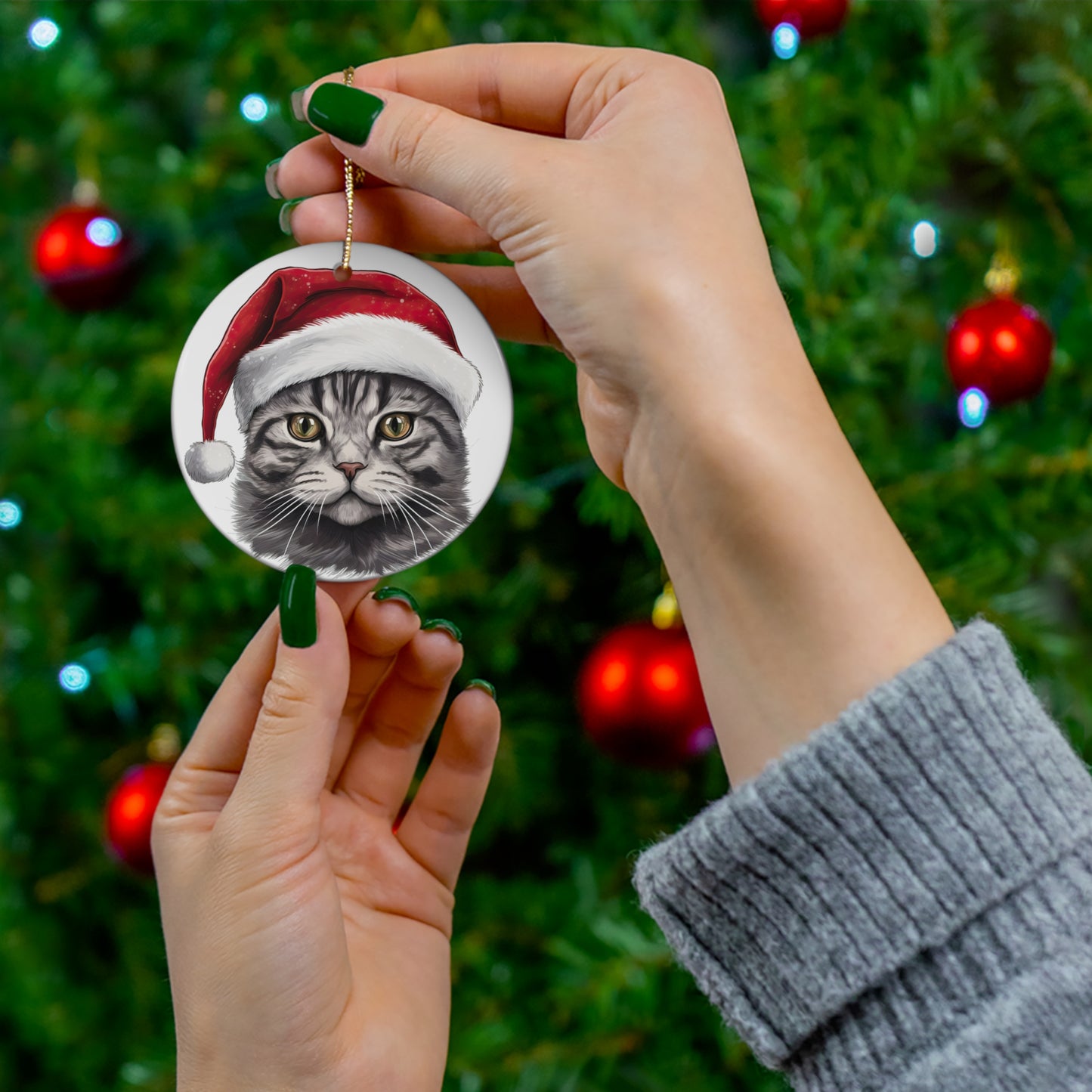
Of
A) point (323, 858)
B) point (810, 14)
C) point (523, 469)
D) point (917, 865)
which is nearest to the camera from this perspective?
point (917, 865)

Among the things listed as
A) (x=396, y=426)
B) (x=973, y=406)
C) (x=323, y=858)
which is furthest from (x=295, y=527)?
(x=973, y=406)

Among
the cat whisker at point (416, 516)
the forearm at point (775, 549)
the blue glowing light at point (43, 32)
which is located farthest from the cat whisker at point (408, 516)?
the blue glowing light at point (43, 32)

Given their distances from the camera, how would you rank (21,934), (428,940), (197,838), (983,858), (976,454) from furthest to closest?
(21,934)
(976,454)
(428,940)
(197,838)
(983,858)

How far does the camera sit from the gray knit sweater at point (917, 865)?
51cm

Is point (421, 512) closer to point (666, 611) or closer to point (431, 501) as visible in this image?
point (431, 501)

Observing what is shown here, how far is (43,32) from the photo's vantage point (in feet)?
3.17

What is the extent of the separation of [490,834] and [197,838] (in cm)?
48

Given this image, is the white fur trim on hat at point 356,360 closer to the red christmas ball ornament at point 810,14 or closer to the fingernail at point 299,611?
the fingernail at point 299,611

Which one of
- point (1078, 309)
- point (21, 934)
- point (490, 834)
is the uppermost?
point (1078, 309)

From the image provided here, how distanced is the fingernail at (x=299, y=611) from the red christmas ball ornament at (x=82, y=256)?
1.85 ft

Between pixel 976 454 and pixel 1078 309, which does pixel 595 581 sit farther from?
pixel 1078 309

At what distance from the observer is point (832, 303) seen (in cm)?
89

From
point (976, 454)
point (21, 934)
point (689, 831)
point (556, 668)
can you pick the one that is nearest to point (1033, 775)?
point (689, 831)

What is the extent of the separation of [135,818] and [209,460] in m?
0.44
